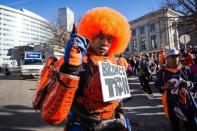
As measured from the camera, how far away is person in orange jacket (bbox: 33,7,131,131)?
1.87 metres

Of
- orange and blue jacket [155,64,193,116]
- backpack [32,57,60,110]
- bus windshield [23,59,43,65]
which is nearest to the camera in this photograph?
backpack [32,57,60,110]

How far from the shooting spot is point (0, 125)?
764cm

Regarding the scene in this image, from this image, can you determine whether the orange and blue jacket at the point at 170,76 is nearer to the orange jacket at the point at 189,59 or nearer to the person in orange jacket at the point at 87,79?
the person in orange jacket at the point at 87,79

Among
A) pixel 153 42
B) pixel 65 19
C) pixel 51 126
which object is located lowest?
pixel 51 126

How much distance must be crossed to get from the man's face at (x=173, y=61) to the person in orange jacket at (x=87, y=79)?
2205mm

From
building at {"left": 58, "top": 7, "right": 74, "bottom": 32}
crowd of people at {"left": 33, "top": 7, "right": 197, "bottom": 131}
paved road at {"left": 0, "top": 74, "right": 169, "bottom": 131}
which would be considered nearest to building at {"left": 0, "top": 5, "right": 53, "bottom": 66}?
building at {"left": 58, "top": 7, "right": 74, "bottom": 32}

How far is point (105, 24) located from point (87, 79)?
2.12 feet

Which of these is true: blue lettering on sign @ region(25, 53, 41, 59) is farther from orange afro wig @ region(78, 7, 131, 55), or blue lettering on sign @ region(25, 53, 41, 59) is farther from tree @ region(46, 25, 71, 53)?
orange afro wig @ region(78, 7, 131, 55)

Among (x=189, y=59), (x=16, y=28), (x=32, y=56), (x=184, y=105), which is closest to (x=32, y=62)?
(x=32, y=56)

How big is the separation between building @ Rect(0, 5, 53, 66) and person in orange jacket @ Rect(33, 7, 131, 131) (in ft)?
442

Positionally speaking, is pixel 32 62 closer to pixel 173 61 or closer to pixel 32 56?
pixel 32 56

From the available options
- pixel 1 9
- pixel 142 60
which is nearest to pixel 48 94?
pixel 142 60

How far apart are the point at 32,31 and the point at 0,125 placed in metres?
153

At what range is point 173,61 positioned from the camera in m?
5.34
